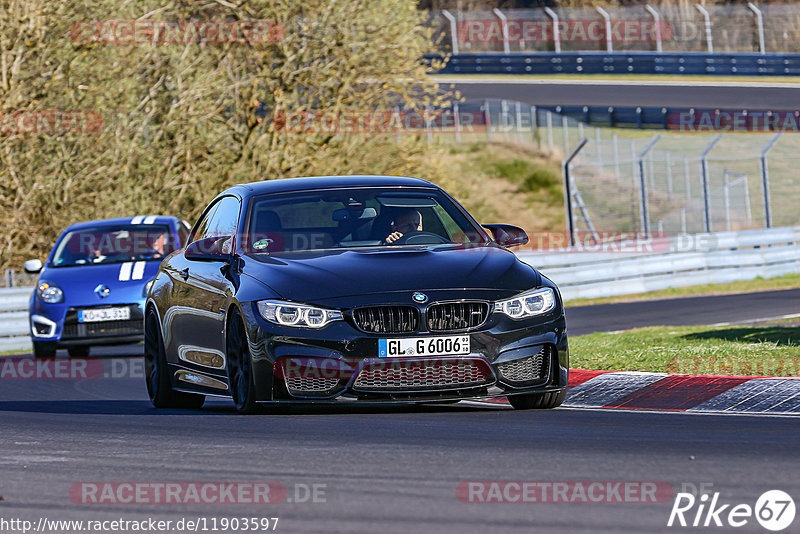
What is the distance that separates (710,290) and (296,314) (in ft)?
58.8

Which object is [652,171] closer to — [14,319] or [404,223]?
[14,319]

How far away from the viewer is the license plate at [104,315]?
641 inches

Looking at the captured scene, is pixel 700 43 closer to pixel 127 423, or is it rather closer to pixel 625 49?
pixel 625 49

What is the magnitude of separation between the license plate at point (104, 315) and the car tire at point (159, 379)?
5623 millimetres

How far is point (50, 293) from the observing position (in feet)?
55.2

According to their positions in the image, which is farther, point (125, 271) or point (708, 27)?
point (708, 27)

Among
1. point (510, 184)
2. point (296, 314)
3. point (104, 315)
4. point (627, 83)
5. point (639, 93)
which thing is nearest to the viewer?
point (296, 314)

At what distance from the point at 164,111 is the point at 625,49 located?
103 feet

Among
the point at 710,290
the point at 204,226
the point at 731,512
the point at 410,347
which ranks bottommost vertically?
the point at 710,290

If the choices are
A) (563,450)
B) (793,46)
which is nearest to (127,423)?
(563,450)

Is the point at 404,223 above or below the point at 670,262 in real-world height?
above

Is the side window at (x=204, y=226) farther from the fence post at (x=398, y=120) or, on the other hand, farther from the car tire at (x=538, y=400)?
the fence post at (x=398, y=120)

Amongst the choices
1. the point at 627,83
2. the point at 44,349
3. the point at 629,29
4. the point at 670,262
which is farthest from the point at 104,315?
the point at 629,29

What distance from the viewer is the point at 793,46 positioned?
164 feet
